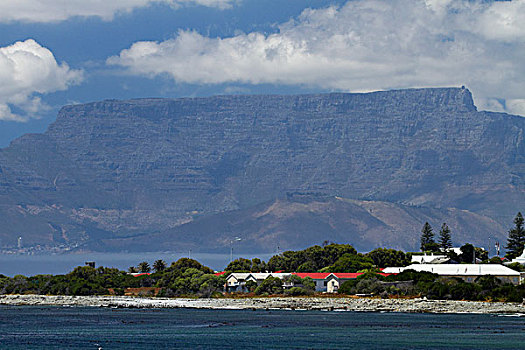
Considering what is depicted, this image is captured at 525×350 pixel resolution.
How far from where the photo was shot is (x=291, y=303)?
158 meters

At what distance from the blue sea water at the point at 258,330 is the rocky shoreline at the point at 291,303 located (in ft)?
19.7

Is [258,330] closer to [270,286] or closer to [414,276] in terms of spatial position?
[414,276]

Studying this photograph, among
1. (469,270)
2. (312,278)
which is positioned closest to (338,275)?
(312,278)

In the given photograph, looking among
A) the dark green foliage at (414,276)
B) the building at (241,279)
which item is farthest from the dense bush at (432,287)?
the building at (241,279)

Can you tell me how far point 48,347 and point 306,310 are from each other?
183ft

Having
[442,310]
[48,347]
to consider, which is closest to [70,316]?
[48,347]

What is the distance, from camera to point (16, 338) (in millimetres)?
110500

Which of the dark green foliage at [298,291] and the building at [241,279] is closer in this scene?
the dark green foliage at [298,291]

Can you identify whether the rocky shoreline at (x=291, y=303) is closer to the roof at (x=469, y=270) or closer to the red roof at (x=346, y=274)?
the red roof at (x=346, y=274)

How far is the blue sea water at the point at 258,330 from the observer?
102 metres

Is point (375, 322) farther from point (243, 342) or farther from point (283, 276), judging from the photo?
point (283, 276)

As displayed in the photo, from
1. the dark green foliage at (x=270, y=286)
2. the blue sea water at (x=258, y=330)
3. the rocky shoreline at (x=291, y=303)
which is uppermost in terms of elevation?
the dark green foliage at (x=270, y=286)

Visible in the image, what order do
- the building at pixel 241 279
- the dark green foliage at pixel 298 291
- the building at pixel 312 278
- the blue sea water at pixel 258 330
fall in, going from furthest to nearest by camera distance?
the building at pixel 241 279
the building at pixel 312 278
the dark green foliage at pixel 298 291
the blue sea water at pixel 258 330

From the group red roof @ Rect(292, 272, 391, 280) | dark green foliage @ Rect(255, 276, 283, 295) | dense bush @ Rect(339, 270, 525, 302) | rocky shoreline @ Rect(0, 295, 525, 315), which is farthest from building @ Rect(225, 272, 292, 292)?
dense bush @ Rect(339, 270, 525, 302)
